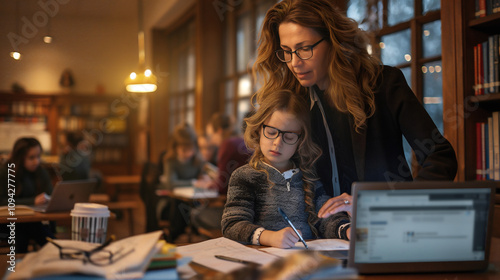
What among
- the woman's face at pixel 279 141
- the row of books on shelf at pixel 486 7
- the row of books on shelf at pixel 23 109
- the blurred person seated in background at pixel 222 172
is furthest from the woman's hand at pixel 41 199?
the row of books on shelf at pixel 23 109

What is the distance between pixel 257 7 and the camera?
5324 mm

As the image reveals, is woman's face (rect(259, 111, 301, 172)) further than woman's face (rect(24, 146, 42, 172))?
No

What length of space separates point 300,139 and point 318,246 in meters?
0.37

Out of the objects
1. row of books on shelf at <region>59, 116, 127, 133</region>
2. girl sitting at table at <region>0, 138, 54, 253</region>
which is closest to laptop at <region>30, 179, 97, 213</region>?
girl sitting at table at <region>0, 138, 54, 253</region>

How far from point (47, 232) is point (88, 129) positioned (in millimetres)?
6988

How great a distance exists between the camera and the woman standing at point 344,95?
156 centimetres

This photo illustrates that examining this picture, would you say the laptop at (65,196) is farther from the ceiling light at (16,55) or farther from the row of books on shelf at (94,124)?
the row of books on shelf at (94,124)

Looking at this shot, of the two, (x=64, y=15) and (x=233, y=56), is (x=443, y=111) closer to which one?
(x=64, y=15)

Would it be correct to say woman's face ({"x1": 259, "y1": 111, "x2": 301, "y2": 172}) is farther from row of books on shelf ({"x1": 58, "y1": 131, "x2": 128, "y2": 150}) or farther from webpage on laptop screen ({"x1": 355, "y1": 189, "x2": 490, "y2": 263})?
row of books on shelf ({"x1": 58, "y1": 131, "x2": 128, "y2": 150})

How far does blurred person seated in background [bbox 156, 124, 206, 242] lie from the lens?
4.77 metres

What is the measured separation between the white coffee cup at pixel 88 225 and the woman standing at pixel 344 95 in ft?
2.33

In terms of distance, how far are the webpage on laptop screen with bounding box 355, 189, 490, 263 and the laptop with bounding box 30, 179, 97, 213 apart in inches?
84.7

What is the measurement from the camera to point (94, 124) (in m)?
9.41

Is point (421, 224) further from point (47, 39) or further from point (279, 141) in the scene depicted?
point (47, 39)
